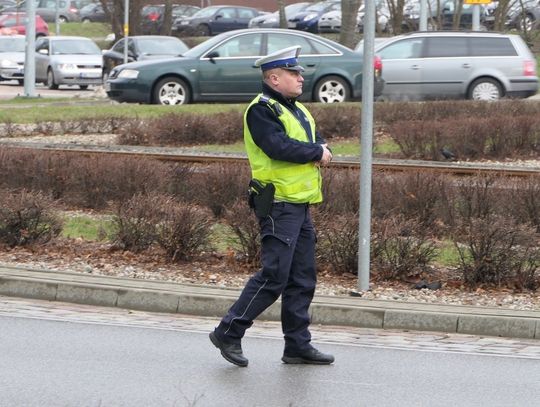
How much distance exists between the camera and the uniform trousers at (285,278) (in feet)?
24.7

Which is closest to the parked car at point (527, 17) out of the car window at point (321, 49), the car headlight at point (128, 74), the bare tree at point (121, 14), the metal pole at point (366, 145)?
the bare tree at point (121, 14)

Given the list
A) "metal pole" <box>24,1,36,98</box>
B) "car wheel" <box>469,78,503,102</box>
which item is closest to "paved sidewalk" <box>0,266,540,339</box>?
"car wheel" <box>469,78,503,102</box>

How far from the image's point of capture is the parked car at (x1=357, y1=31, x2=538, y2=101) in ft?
89.1

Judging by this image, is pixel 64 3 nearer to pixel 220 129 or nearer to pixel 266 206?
pixel 220 129

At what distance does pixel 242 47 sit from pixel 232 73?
0.63m

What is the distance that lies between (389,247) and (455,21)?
33.2 metres

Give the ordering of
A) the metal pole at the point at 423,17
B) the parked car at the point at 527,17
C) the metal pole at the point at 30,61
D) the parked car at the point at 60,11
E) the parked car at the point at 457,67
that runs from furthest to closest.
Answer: the parked car at the point at 60,11, the parked car at the point at 527,17, the metal pole at the point at 423,17, the metal pole at the point at 30,61, the parked car at the point at 457,67

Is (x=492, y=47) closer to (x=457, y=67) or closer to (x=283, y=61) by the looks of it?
(x=457, y=67)

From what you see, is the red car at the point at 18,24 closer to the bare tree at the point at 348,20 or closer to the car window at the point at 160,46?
the car window at the point at 160,46

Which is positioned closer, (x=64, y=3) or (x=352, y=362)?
(x=352, y=362)

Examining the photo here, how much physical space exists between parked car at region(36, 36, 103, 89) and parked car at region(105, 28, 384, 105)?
44.8 feet

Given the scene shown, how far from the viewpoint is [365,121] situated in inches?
388

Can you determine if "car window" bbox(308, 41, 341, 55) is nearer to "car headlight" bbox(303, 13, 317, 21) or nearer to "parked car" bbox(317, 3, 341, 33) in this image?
"parked car" bbox(317, 3, 341, 33)

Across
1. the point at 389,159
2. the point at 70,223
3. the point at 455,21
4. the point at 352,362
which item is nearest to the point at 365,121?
the point at 352,362
